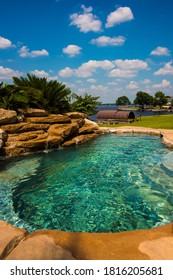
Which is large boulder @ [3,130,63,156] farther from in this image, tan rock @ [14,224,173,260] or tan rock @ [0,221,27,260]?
tan rock @ [14,224,173,260]

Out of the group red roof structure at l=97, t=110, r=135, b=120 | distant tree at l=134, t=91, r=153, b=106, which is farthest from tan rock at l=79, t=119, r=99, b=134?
distant tree at l=134, t=91, r=153, b=106

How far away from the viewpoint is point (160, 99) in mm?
113688

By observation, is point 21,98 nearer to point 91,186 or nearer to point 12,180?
point 12,180

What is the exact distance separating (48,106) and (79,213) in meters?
15.3

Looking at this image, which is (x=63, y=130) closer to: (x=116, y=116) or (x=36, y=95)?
(x=36, y=95)

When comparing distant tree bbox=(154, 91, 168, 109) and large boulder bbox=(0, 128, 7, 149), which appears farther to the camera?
distant tree bbox=(154, 91, 168, 109)

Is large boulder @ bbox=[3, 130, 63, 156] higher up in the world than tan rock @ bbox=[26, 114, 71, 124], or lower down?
lower down

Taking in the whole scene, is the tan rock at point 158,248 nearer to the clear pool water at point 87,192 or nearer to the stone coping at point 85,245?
the stone coping at point 85,245

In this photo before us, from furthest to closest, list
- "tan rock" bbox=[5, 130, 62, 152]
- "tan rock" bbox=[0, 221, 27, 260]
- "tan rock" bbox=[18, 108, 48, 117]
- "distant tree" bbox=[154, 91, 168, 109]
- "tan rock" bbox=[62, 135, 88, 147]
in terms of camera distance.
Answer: "distant tree" bbox=[154, 91, 168, 109]
"tan rock" bbox=[62, 135, 88, 147]
"tan rock" bbox=[18, 108, 48, 117]
"tan rock" bbox=[5, 130, 62, 152]
"tan rock" bbox=[0, 221, 27, 260]

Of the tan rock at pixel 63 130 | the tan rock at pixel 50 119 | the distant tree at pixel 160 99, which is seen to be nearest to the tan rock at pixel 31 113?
the tan rock at pixel 50 119

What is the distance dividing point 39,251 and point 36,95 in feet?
54.7

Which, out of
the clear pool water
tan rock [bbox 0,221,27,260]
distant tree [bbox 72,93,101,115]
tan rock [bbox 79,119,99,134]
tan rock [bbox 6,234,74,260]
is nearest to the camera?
tan rock [bbox 6,234,74,260]

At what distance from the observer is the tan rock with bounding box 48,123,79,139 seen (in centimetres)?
1589

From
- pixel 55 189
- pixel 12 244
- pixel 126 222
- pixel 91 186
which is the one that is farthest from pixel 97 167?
pixel 12 244
